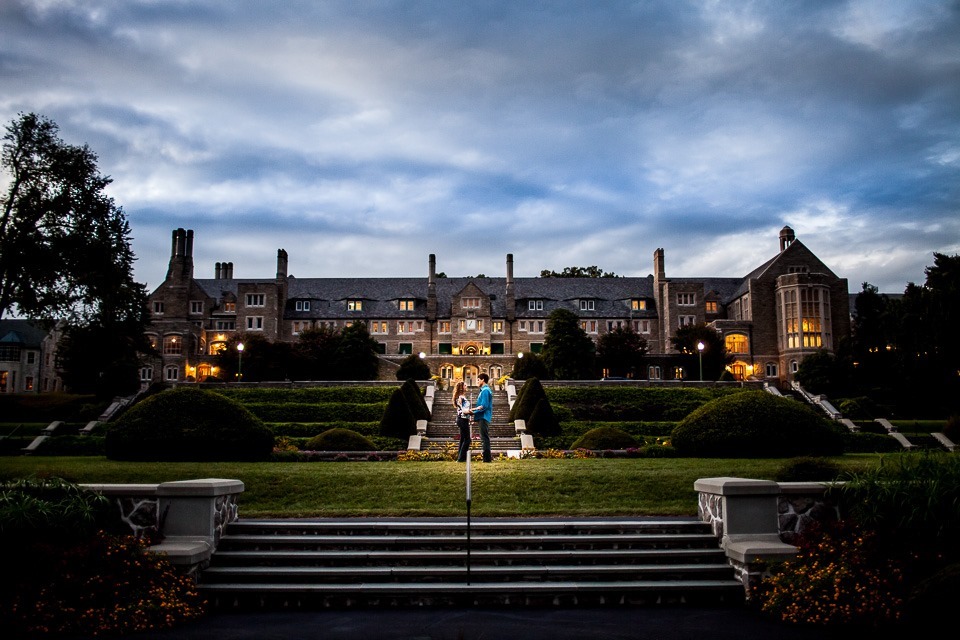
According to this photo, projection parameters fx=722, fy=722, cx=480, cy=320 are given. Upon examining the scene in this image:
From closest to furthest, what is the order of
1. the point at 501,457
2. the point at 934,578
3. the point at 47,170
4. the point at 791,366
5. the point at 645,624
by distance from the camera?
the point at 934,578 < the point at 645,624 < the point at 501,457 < the point at 47,170 < the point at 791,366

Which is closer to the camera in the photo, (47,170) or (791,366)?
(47,170)

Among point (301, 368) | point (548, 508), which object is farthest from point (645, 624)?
A: point (301, 368)

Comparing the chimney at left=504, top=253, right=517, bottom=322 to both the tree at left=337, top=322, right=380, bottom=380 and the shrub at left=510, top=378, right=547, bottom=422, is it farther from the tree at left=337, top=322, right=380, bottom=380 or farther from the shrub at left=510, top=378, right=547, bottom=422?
the shrub at left=510, top=378, right=547, bottom=422

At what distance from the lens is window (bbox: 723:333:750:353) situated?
69.1 metres

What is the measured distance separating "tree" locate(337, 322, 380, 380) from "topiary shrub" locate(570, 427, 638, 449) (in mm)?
34944

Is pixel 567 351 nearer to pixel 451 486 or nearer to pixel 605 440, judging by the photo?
pixel 605 440

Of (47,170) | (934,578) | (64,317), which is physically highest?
(47,170)

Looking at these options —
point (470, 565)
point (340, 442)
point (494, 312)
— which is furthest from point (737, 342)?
point (470, 565)

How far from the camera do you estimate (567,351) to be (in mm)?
61812

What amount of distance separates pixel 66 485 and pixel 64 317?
24.7 m

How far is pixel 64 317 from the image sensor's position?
3138cm

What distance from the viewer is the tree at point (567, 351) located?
61.8 m

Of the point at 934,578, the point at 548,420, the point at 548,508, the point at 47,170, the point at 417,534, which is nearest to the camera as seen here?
the point at 934,578

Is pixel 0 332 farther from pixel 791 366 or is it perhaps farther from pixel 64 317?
pixel 791 366
